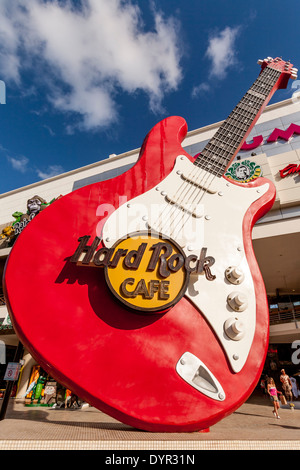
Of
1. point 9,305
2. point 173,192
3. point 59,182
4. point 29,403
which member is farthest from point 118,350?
point 59,182

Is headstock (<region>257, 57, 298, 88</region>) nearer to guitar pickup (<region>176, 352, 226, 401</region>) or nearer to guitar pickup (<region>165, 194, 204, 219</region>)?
guitar pickup (<region>165, 194, 204, 219</region>)

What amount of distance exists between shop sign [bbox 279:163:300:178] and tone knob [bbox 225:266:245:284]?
8395 millimetres

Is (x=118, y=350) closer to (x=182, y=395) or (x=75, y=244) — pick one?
(x=182, y=395)

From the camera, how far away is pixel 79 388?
1918mm

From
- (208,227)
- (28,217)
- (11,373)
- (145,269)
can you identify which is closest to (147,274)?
(145,269)

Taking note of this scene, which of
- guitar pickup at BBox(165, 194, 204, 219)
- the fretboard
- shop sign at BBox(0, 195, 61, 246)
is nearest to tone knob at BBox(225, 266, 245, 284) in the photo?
guitar pickup at BBox(165, 194, 204, 219)

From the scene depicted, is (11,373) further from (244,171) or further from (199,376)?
(244,171)

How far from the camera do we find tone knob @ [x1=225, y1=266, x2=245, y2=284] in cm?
246

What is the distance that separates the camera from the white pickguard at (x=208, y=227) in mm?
2281

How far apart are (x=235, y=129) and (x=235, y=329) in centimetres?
363

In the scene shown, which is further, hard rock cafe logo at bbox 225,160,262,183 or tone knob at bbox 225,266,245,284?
hard rock cafe logo at bbox 225,160,262,183

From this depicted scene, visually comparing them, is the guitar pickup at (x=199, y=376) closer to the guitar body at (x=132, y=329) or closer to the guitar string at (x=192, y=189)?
the guitar body at (x=132, y=329)

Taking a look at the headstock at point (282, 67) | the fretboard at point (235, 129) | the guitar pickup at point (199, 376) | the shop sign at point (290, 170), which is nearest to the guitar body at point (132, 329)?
the guitar pickup at point (199, 376)

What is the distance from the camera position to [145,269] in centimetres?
241
